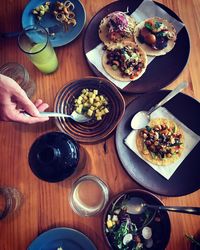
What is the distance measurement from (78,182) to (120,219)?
A: 211 millimetres

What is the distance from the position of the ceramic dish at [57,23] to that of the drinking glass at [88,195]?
63 centimetres

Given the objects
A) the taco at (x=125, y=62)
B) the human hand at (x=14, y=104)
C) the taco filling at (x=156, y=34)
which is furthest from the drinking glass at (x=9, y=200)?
the taco filling at (x=156, y=34)

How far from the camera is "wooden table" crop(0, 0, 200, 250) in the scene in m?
1.17

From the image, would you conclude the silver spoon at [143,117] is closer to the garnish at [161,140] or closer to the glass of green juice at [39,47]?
the garnish at [161,140]

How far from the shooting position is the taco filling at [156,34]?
53.9 inches

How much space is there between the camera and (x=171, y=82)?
128cm

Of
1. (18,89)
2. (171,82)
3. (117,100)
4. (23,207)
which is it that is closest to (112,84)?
(117,100)

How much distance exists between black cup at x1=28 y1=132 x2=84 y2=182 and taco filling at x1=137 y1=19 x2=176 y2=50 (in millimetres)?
610

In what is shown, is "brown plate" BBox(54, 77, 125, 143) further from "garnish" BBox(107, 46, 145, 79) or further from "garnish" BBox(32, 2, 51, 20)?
"garnish" BBox(32, 2, 51, 20)

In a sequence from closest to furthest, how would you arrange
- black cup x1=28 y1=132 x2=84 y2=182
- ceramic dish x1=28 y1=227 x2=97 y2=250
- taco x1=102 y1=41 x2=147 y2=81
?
black cup x1=28 y1=132 x2=84 y2=182 < ceramic dish x1=28 y1=227 x2=97 y2=250 < taco x1=102 y1=41 x2=147 y2=81

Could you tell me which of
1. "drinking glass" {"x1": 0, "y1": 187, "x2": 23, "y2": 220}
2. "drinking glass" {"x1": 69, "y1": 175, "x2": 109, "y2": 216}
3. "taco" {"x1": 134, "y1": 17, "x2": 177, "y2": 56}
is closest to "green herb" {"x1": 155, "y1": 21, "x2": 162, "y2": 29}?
"taco" {"x1": 134, "y1": 17, "x2": 177, "y2": 56}

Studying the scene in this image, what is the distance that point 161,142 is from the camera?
4.09 ft

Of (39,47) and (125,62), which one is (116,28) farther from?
(39,47)

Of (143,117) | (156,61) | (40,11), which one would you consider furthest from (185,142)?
(40,11)
